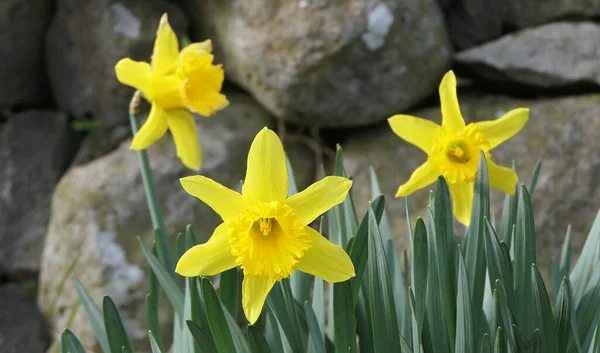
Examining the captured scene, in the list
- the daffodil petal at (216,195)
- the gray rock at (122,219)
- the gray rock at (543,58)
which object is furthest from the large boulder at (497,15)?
the daffodil petal at (216,195)

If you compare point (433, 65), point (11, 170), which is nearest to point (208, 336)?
point (433, 65)

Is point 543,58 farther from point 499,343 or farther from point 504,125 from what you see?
point 499,343

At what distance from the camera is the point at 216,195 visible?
65 cm

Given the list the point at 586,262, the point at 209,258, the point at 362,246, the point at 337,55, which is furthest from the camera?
the point at 337,55

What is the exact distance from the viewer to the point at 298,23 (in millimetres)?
1893

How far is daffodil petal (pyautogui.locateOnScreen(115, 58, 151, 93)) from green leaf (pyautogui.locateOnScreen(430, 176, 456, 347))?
44 cm

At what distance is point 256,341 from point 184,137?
0.34 meters

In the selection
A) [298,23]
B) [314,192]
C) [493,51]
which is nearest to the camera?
[314,192]

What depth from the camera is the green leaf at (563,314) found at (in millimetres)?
692

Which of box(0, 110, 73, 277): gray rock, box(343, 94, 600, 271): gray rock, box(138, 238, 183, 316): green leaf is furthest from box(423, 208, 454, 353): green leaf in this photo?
box(0, 110, 73, 277): gray rock

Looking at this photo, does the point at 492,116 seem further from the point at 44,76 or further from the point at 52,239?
the point at 44,76

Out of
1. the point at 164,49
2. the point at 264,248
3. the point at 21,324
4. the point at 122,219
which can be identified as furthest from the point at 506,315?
the point at 21,324

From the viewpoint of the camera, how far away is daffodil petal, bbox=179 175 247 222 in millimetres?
640

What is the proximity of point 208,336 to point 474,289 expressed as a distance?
327 mm
